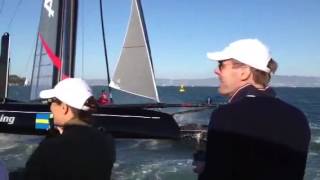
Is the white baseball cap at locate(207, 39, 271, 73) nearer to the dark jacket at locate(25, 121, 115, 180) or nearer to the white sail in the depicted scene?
the dark jacket at locate(25, 121, 115, 180)

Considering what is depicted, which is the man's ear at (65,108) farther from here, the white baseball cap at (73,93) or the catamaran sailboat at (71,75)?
the catamaran sailboat at (71,75)

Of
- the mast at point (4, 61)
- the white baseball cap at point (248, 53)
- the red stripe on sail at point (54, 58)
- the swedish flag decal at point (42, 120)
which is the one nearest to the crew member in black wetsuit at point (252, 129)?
the white baseball cap at point (248, 53)

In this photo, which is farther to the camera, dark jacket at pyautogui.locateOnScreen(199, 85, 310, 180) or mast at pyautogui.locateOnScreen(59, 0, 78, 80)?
mast at pyautogui.locateOnScreen(59, 0, 78, 80)

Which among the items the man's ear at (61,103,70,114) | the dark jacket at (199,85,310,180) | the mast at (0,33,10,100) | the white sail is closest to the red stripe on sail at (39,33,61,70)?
the mast at (0,33,10,100)

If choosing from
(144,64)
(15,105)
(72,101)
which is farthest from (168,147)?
(72,101)

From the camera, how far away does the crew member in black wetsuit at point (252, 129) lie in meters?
2.20

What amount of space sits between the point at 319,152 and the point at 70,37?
9.35m

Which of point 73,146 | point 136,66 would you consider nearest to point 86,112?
point 73,146

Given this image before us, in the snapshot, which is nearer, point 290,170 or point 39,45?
point 290,170

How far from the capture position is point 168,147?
58.2 feet

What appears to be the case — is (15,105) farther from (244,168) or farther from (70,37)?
(244,168)

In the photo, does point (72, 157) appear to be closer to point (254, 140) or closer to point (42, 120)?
point (254, 140)

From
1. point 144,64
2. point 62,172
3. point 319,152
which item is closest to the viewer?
point 62,172

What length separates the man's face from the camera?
2.45m
